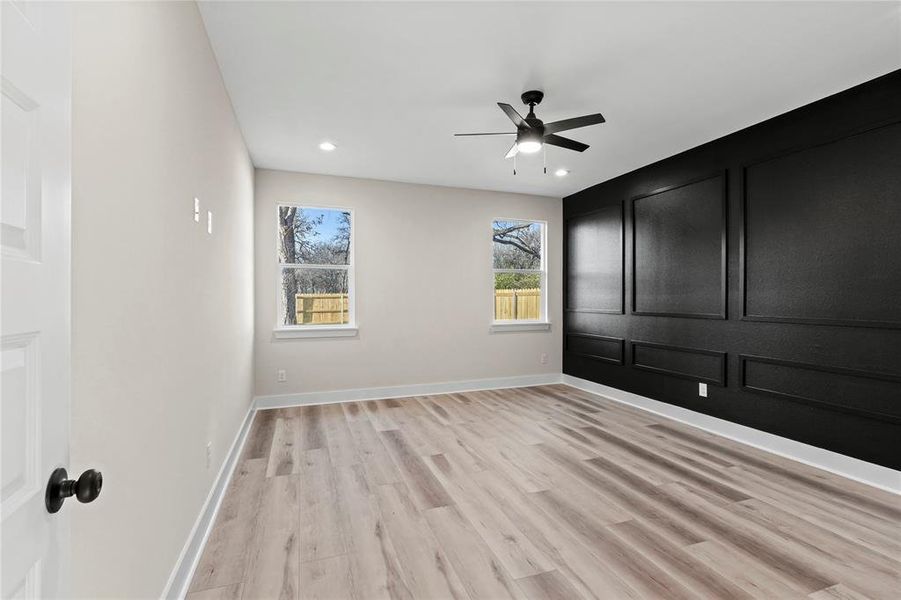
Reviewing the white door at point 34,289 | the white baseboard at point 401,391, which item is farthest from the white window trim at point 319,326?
the white door at point 34,289

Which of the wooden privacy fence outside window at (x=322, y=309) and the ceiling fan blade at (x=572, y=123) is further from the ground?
the ceiling fan blade at (x=572, y=123)

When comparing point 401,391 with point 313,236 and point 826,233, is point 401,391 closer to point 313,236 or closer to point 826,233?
point 313,236

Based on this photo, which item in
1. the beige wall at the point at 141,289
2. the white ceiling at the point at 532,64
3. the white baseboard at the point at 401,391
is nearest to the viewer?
the beige wall at the point at 141,289

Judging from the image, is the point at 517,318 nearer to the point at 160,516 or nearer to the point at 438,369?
the point at 438,369

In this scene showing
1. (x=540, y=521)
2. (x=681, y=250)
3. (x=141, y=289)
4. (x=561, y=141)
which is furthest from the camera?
(x=681, y=250)

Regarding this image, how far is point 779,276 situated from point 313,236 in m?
4.50

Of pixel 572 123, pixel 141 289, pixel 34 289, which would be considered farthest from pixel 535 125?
pixel 34 289

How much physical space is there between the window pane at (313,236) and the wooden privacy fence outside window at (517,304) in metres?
2.09

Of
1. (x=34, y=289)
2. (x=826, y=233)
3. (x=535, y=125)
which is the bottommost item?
(x=34, y=289)

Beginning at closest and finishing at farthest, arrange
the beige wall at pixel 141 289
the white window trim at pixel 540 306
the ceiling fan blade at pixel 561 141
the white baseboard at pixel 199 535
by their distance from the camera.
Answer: the beige wall at pixel 141 289 < the white baseboard at pixel 199 535 < the ceiling fan blade at pixel 561 141 < the white window trim at pixel 540 306

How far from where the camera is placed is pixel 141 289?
1.35 meters

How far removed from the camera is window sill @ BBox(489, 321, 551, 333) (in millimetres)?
5578

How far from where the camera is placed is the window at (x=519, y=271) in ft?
18.6

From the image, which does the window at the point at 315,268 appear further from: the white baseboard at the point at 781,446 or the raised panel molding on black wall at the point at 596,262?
→ the white baseboard at the point at 781,446
